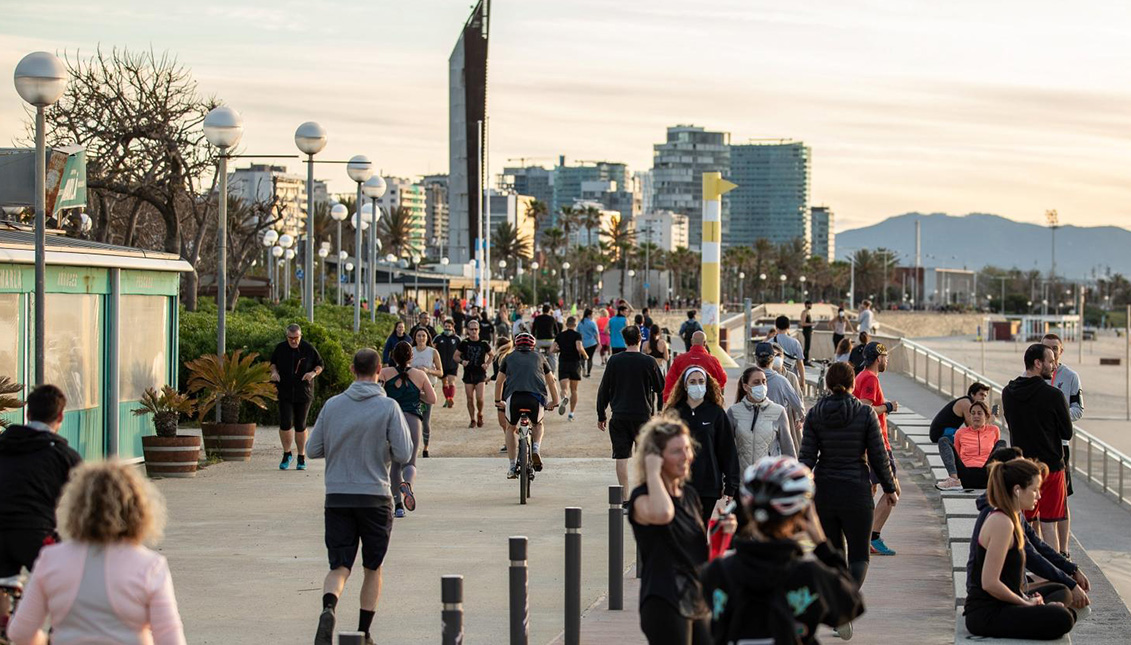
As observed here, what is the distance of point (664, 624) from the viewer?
6332mm

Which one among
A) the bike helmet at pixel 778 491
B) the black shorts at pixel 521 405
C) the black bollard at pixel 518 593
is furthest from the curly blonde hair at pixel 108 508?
the black shorts at pixel 521 405

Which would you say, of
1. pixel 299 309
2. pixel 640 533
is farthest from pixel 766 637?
pixel 299 309

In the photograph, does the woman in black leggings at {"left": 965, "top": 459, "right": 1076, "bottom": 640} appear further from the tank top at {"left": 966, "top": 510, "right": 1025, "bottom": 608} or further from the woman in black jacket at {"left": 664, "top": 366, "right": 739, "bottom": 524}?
the woman in black jacket at {"left": 664, "top": 366, "right": 739, "bottom": 524}

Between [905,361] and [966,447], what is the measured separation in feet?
78.3

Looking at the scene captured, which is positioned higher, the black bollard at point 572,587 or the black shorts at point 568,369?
the black shorts at point 568,369

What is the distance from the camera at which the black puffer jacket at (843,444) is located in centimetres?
938

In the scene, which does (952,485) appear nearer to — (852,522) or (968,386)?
(852,522)

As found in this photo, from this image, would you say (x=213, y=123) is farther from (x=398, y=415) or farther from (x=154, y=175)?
(x=154, y=175)

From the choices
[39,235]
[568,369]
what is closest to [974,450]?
[39,235]

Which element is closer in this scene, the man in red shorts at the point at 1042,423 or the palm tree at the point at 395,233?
the man in red shorts at the point at 1042,423

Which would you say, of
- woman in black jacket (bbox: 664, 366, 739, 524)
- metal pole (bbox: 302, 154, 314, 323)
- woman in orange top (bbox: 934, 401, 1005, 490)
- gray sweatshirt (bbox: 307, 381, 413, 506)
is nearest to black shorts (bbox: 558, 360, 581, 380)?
metal pole (bbox: 302, 154, 314, 323)

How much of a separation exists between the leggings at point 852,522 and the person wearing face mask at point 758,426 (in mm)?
1137

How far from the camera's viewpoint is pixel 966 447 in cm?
1366

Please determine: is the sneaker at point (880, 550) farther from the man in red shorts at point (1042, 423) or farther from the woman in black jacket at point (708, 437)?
the woman in black jacket at point (708, 437)
